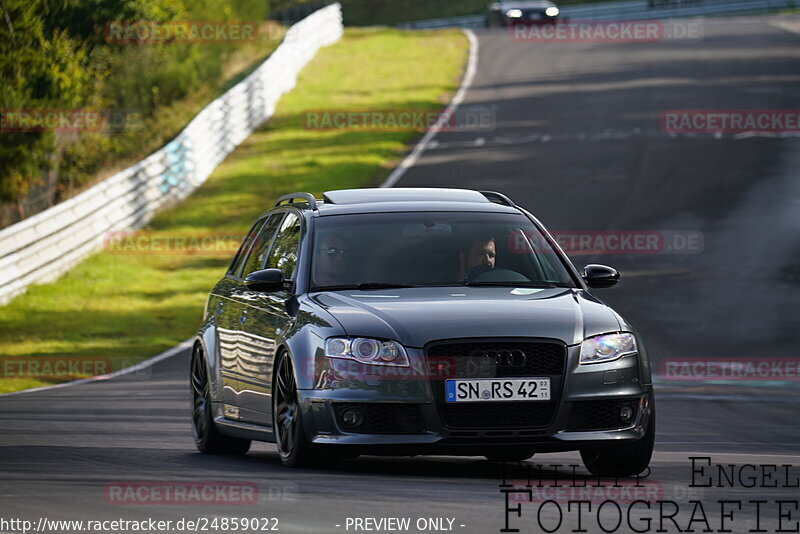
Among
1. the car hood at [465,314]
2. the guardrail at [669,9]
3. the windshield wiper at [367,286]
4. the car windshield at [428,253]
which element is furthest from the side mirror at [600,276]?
the guardrail at [669,9]

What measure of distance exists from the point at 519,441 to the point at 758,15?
5548 centimetres

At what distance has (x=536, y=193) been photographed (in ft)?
96.2

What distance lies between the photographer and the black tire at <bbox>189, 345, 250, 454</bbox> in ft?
35.3

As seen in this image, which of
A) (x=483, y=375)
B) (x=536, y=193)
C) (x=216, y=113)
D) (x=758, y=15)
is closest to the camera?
(x=483, y=375)

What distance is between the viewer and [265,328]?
31.8 ft

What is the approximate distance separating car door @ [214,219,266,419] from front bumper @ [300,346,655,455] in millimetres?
1610

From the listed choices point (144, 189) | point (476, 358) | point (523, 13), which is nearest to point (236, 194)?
point (144, 189)

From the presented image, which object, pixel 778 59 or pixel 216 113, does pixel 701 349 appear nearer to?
pixel 216 113

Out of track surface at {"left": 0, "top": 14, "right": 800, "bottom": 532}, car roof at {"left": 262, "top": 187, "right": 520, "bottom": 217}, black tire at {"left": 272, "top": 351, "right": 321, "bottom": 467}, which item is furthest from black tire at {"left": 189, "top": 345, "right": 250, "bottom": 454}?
black tire at {"left": 272, "top": 351, "right": 321, "bottom": 467}

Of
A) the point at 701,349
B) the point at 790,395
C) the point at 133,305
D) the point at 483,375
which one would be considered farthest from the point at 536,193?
the point at 483,375

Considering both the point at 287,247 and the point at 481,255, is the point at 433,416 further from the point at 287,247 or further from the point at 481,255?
the point at 287,247

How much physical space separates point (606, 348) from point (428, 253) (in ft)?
4.79

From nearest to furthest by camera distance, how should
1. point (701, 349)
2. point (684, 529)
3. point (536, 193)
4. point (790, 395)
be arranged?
point (684, 529), point (790, 395), point (701, 349), point (536, 193)

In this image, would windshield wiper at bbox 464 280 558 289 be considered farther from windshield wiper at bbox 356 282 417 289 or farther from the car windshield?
windshield wiper at bbox 356 282 417 289
